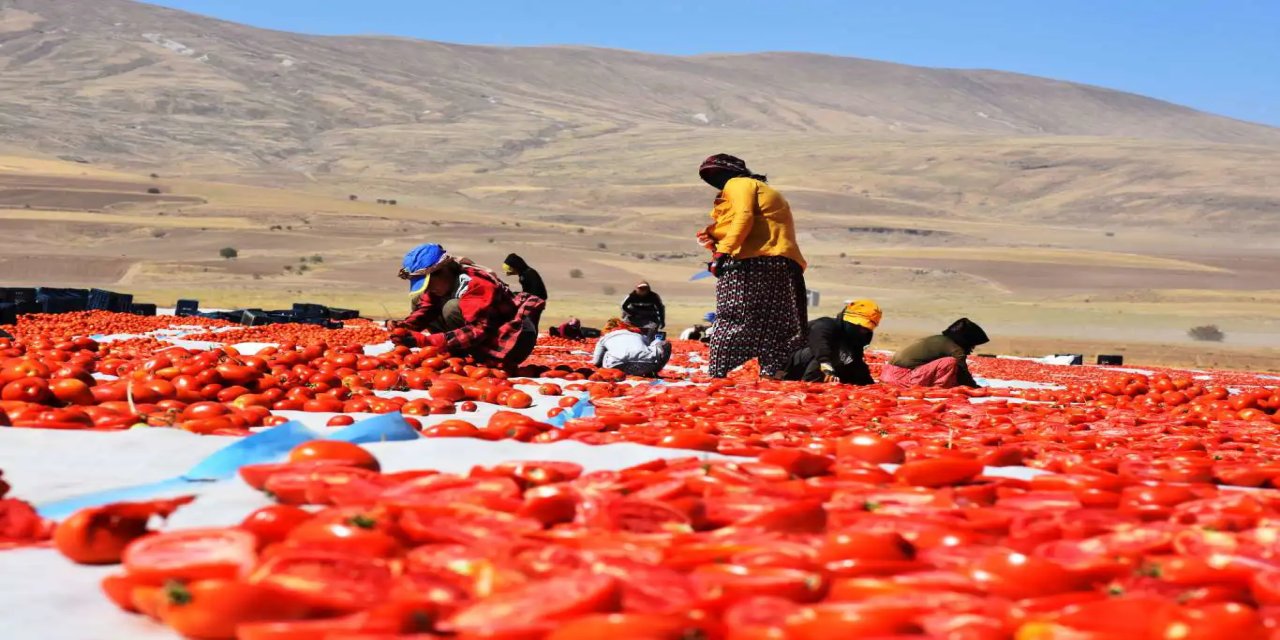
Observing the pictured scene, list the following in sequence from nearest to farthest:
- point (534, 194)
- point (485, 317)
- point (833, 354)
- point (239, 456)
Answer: point (239, 456), point (485, 317), point (833, 354), point (534, 194)

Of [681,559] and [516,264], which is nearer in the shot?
[681,559]

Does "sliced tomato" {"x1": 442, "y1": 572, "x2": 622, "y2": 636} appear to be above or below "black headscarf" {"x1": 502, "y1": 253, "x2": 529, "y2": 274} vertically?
below

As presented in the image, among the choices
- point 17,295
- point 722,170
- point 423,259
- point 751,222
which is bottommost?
point 17,295

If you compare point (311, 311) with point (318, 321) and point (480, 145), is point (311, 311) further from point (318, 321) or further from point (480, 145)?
point (480, 145)

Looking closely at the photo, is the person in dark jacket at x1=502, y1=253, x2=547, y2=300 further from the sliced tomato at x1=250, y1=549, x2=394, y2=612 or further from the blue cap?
the sliced tomato at x1=250, y1=549, x2=394, y2=612

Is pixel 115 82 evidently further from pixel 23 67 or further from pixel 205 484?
pixel 205 484

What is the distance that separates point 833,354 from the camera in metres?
10.1

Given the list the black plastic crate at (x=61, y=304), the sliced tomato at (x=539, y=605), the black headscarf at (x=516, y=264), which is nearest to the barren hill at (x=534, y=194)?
the black plastic crate at (x=61, y=304)

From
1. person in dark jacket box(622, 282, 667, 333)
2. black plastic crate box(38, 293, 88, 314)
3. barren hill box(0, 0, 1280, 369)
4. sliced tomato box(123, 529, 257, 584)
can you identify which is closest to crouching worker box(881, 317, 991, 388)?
person in dark jacket box(622, 282, 667, 333)

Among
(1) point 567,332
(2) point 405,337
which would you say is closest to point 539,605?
(2) point 405,337

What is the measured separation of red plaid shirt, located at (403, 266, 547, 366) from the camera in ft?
29.8

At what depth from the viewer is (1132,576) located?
2.50 m

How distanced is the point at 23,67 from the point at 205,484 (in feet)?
558

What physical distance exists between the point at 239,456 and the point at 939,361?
7.96 metres
